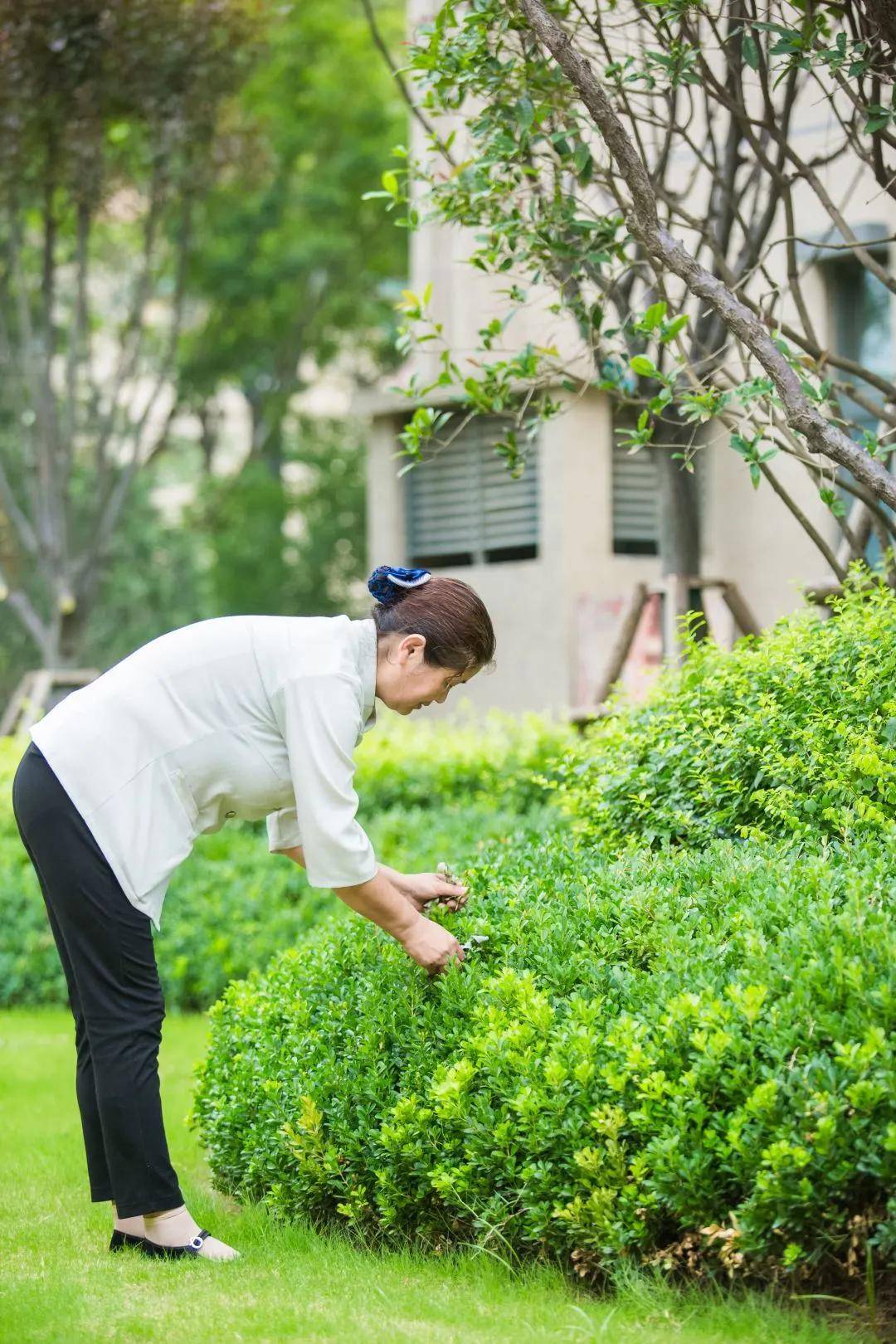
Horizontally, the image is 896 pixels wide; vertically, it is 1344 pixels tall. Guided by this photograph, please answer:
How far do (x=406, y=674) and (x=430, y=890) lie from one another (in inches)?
25.5

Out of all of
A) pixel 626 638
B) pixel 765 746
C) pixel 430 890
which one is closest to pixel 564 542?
pixel 626 638

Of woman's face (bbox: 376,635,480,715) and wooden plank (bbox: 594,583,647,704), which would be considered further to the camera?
wooden plank (bbox: 594,583,647,704)

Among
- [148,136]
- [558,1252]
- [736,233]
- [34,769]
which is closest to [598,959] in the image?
[558,1252]

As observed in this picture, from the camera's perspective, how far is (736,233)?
9062 mm

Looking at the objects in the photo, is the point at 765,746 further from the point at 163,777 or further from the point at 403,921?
the point at 163,777

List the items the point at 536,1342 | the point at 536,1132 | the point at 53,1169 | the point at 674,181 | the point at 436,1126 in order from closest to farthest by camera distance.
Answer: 1. the point at 536,1342
2. the point at 536,1132
3. the point at 436,1126
4. the point at 53,1169
5. the point at 674,181

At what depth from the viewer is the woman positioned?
11.7 feet

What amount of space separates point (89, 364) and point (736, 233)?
44.3ft

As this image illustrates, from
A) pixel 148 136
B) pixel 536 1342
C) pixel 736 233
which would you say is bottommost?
pixel 536 1342

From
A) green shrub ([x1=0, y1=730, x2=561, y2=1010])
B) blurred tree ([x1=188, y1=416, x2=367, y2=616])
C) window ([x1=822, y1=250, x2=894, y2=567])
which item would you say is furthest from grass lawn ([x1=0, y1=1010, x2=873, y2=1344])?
blurred tree ([x1=188, y1=416, x2=367, y2=616])

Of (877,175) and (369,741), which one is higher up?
(877,175)

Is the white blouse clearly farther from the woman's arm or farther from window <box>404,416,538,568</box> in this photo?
window <box>404,416,538,568</box>

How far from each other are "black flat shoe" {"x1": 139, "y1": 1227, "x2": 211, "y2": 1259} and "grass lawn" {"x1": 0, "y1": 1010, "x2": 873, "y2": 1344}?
0.15 feet

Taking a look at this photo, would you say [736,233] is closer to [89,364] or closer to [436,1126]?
[436,1126]
